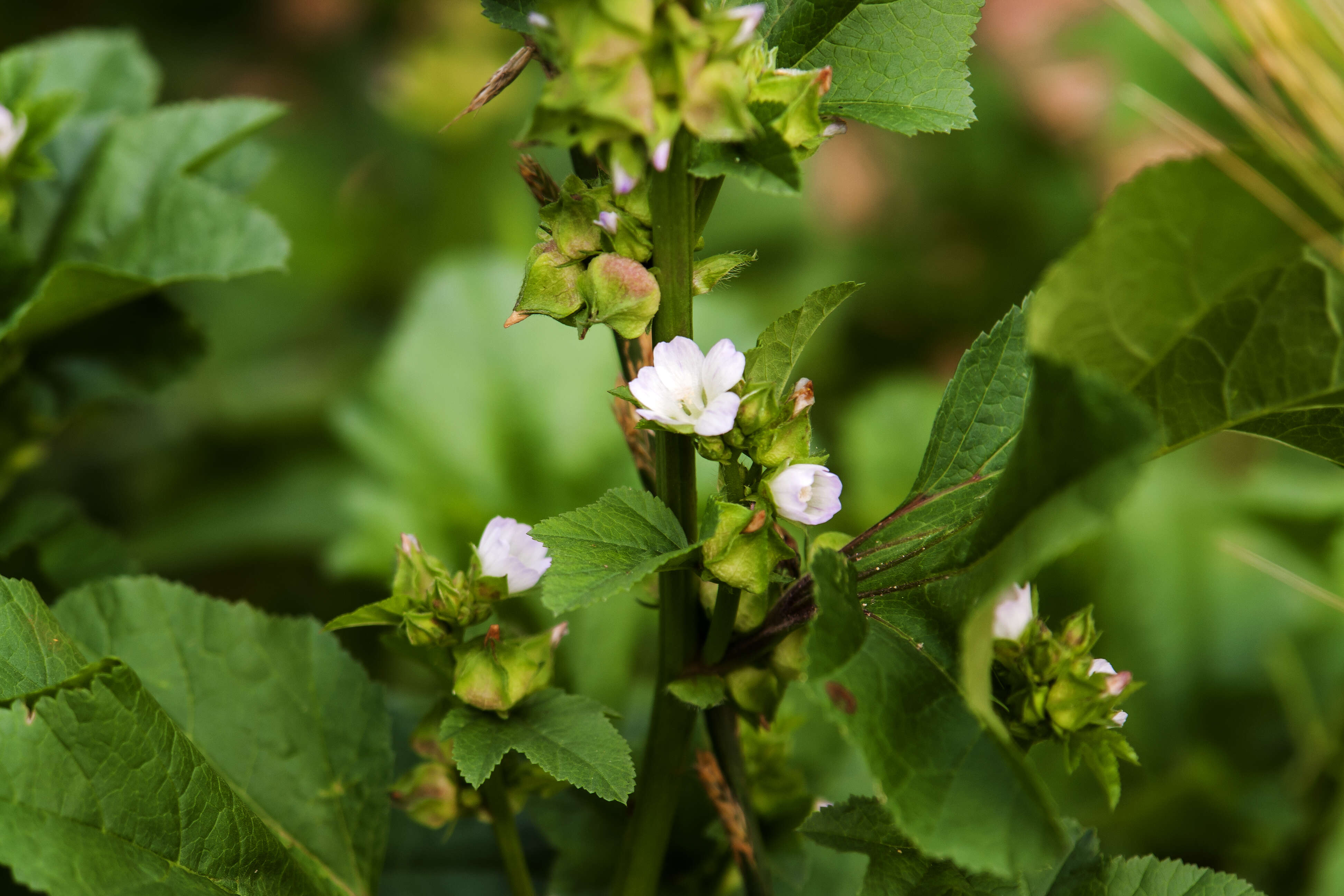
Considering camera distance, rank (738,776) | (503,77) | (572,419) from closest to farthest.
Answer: (503,77), (738,776), (572,419)

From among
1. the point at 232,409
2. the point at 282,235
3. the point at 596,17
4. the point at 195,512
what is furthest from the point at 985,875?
the point at 232,409

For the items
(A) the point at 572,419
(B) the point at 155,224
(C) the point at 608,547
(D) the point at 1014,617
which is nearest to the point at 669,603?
(C) the point at 608,547

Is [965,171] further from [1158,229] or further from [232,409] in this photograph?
[1158,229]

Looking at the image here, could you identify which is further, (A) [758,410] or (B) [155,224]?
(B) [155,224]

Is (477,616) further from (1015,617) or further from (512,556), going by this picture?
(1015,617)

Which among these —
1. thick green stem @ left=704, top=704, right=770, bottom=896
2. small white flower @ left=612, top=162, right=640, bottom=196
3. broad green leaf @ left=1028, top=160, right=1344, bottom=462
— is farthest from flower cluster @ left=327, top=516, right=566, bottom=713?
broad green leaf @ left=1028, top=160, right=1344, bottom=462

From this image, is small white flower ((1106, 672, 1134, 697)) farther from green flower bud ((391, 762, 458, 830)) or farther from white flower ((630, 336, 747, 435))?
green flower bud ((391, 762, 458, 830))

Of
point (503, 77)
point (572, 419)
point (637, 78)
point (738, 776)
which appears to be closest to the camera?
point (637, 78)
